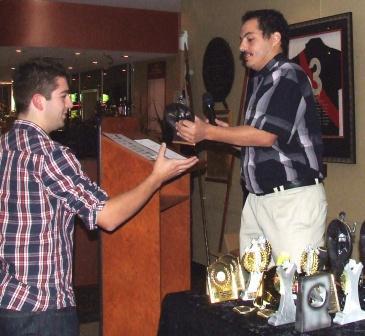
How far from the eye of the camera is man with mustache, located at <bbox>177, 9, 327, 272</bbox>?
2170 mm

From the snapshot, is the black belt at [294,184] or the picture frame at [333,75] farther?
the picture frame at [333,75]

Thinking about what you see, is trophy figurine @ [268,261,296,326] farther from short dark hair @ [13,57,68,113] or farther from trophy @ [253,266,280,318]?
short dark hair @ [13,57,68,113]

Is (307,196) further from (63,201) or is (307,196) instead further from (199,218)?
(199,218)

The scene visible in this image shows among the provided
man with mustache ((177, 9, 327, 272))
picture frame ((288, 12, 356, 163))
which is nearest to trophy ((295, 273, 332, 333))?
man with mustache ((177, 9, 327, 272))

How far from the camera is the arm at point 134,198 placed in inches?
72.2

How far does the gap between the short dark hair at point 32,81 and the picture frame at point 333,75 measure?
7.59ft

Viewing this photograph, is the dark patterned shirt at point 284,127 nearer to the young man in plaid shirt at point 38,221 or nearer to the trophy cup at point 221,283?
the trophy cup at point 221,283

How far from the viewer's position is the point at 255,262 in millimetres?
1745

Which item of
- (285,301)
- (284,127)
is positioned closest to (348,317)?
(285,301)

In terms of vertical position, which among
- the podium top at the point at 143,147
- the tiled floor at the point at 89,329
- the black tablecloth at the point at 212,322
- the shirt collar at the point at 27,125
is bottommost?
the tiled floor at the point at 89,329

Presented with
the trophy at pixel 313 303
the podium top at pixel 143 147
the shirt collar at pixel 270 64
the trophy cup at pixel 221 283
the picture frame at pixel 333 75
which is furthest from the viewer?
the picture frame at pixel 333 75

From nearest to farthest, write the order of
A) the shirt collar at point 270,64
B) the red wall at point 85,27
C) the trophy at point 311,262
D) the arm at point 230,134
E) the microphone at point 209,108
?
the trophy at point 311,262, the arm at point 230,134, the shirt collar at point 270,64, the microphone at point 209,108, the red wall at point 85,27

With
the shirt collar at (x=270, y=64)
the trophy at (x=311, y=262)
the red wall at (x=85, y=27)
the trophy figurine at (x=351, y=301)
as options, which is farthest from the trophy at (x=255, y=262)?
the red wall at (x=85, y=27)

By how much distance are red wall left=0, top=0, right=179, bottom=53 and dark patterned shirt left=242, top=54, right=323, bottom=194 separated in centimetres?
620
